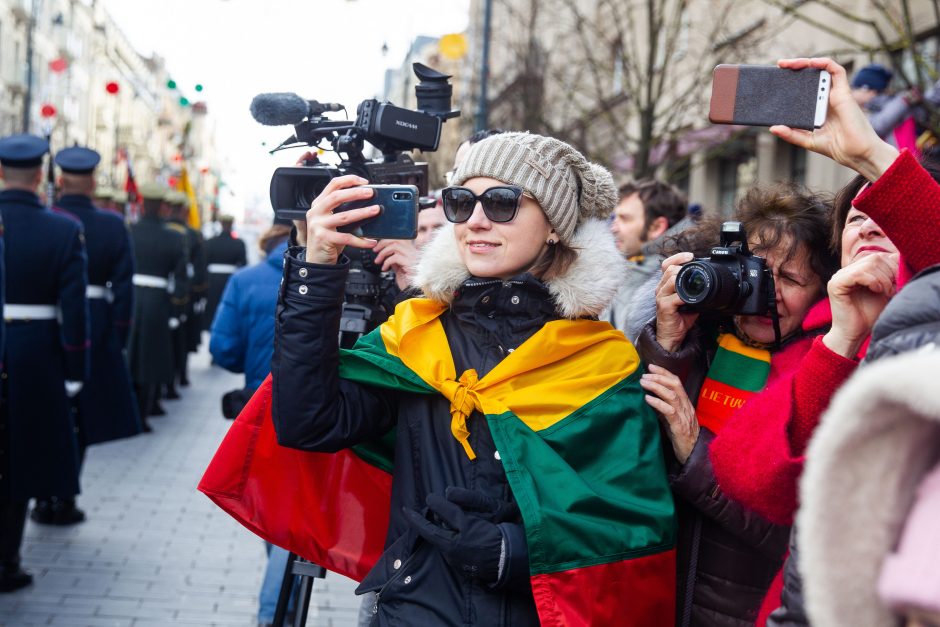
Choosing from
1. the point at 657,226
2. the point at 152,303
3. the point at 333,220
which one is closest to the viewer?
the point at 333,220

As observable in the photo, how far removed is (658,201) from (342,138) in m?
2.95

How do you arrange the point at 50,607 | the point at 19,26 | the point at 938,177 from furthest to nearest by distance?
the point at 19,26
the point at 50,607
the point at 938,177

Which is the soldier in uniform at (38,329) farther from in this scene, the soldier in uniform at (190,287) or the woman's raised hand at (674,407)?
the soldier in uniform at (190,287)

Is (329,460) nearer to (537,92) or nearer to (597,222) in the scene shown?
(597,222)

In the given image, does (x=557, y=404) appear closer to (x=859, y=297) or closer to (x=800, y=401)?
(x=800, y=401)

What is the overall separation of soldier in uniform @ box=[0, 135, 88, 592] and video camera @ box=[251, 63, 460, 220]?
315 cm

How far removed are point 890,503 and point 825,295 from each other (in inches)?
72.9

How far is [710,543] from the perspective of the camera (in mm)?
2738

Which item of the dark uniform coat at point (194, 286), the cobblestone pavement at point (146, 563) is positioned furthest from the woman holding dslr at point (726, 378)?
the dark uniform coat at point (194, 286)

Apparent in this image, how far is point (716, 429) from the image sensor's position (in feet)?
Answer: 9.00

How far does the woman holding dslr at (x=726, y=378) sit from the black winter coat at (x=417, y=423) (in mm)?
349

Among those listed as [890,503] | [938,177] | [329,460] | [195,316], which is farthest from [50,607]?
[195,316]

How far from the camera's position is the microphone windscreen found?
124 inches

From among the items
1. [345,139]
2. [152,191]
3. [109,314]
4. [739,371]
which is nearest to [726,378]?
[739,371]
